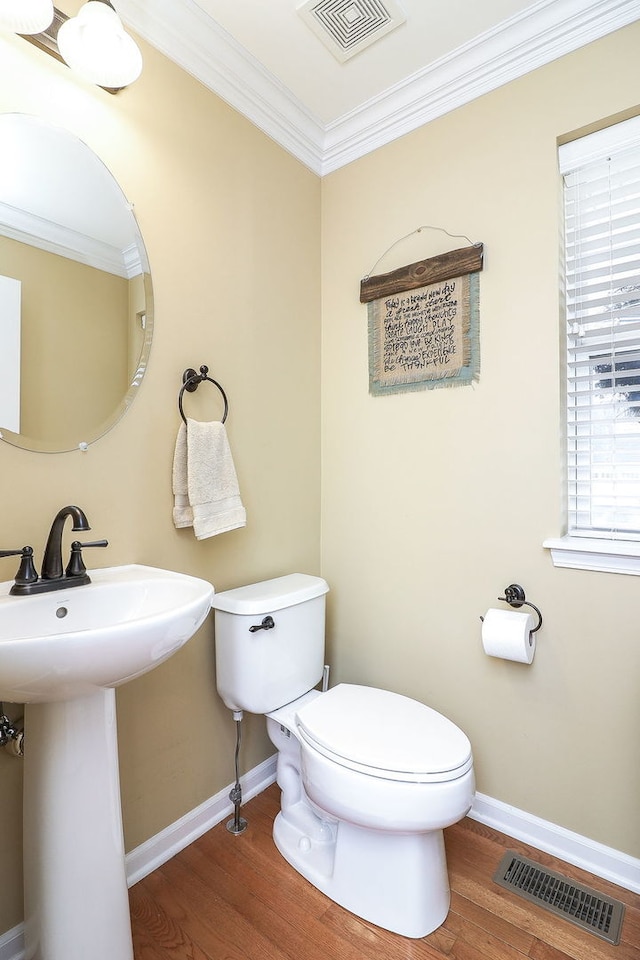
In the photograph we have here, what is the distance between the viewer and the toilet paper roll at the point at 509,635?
1.45m

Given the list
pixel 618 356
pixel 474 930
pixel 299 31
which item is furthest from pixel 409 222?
pixel 474 930

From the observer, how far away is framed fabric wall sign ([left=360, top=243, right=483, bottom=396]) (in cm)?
167

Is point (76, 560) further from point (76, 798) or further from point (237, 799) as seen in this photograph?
point (237, 799)

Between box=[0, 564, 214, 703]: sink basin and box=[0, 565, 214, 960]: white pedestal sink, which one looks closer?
box=[0, 564, 214, 703]: sink basin

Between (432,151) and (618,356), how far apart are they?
995 millimetres

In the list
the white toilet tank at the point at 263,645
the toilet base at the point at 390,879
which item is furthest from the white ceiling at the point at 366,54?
the toilet base at the point at 390,879

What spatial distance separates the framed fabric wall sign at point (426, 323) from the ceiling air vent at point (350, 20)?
693mm

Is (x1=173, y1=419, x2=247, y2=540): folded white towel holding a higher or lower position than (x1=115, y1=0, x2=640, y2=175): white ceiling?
lower

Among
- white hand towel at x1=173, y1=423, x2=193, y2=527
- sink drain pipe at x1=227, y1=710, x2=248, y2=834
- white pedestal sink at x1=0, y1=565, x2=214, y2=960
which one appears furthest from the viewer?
sink drain pipe at x1=227, y1=710, x2=248, y2=834

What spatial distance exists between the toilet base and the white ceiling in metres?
2.28

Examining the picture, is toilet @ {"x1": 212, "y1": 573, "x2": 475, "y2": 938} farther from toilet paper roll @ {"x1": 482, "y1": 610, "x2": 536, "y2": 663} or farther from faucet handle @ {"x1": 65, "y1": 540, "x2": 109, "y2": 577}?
faucet handle @ {"x1": 65, "y1": 540, "x2": 109, "y2": 577}

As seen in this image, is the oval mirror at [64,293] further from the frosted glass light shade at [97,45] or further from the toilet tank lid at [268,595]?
the toilet tank lid at [268,595]

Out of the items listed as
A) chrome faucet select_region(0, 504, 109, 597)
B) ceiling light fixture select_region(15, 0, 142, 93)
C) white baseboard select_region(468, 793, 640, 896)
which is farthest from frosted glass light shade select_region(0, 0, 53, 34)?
white baseboard select_region(468, 793, 640, 896)

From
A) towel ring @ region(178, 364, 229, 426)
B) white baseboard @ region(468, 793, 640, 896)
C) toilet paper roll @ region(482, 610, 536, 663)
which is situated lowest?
white baseboard @ region(468, 793, 640, 896)
